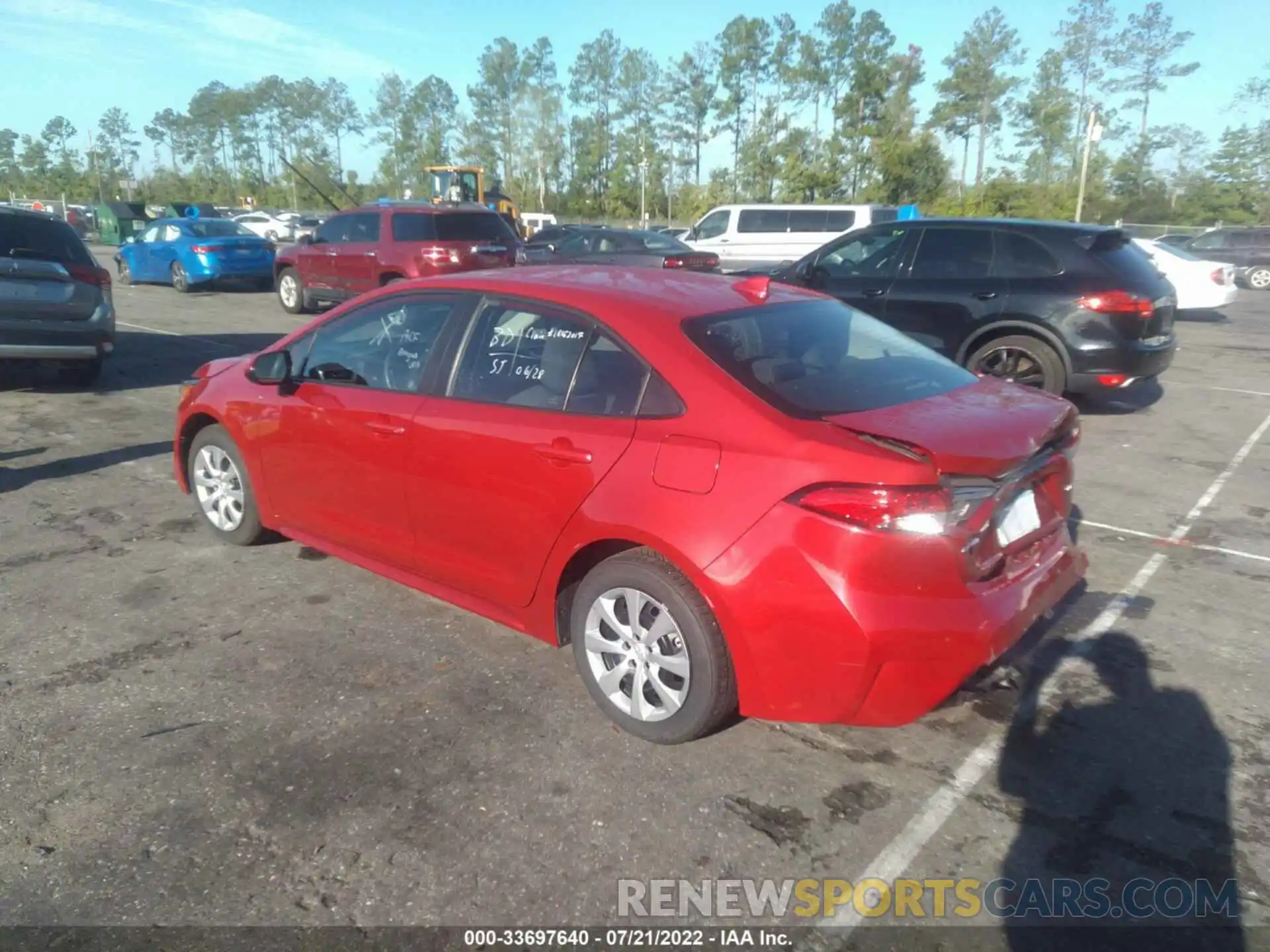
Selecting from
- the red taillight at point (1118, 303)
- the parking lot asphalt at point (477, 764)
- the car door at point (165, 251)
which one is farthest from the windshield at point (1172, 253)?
the car door at point (165, 251)

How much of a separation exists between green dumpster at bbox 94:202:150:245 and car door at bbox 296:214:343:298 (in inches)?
899

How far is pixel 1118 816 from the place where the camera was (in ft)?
10.0

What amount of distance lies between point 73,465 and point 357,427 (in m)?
3.83

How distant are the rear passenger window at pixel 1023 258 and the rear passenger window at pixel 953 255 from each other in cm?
11

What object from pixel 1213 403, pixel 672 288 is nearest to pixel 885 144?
pixel 1213 403

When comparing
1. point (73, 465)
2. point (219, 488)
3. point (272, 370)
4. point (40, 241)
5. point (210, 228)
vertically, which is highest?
point (210, 228)

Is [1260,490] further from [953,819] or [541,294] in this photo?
[541,294]

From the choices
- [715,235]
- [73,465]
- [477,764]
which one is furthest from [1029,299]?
[715,235]

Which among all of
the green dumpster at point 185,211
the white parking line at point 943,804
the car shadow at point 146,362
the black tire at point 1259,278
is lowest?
the white parking line at point 943,804

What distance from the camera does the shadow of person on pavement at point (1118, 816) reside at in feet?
8.65

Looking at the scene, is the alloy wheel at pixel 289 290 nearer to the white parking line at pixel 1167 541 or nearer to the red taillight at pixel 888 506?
the white parking line at pixel 1167 541

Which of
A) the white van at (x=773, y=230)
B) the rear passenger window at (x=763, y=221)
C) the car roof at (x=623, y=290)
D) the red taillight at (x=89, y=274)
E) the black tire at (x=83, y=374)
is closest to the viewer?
the car roof at (x=623, y=290)

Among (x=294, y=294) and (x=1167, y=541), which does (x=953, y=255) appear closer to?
(x=1167, y=541)

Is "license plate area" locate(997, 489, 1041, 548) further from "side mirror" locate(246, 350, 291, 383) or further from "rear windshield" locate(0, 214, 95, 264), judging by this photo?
"rear windshield" locate(0, 214, 95, 264)
